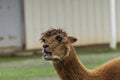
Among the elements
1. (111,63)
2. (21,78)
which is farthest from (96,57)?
(111,63)

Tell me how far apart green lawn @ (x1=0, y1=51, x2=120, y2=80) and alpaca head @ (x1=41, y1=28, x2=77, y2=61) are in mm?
9086

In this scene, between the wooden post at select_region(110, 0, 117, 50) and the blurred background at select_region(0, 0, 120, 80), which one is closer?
the blurred background at select_region(0, 0, 120, 80)

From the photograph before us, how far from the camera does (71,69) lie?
181 inches

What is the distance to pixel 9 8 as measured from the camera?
2022 centimetres

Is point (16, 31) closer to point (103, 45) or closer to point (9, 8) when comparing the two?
point (9, 8)

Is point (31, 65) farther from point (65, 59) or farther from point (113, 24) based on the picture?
point (65, 59)

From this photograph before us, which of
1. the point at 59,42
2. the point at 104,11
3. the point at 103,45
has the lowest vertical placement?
the point at 103,45

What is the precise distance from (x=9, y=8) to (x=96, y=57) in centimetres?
431

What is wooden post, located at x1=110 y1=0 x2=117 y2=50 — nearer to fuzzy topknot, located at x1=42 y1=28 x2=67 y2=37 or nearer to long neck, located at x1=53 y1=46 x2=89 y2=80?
long neck, located at x1=53 y1=46 x2=89 y2=80

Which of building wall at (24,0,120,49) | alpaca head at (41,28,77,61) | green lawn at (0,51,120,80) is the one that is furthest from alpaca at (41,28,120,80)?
building wall at (24,0,120,49)

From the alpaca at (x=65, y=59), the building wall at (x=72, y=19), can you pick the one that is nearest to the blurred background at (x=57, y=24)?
the building wall at (x=72, y=19)

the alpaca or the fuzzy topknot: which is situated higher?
the fuzzy topknot

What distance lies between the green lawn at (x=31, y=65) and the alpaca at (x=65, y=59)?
885 centimetres

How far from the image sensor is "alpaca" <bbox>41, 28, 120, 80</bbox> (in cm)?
437
